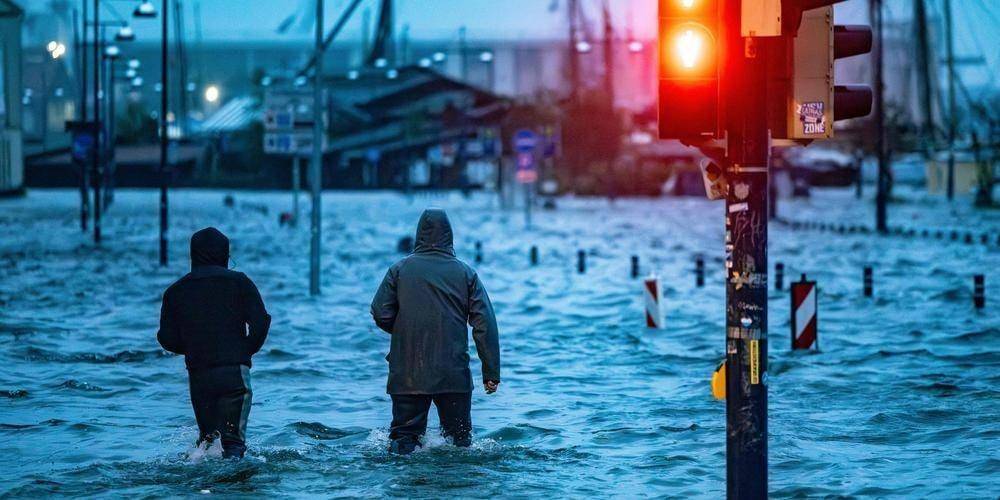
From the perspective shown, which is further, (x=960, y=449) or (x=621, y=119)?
(x=621, y=119)

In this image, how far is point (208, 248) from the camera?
9.77 meters

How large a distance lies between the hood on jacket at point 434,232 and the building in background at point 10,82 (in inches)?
2342

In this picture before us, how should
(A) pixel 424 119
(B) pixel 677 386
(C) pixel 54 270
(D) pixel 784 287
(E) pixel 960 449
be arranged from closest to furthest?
1. (E) pixel 960 449
2. (B) pixel 677 386
3. (D) pixel 784 287
4. (C) pixel 54 270
5. (A) pixel 424 119

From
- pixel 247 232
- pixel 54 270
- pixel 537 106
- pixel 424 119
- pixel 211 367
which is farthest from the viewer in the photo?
pixel 537 106

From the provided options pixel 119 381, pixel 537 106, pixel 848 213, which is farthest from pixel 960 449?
pixel 537 106

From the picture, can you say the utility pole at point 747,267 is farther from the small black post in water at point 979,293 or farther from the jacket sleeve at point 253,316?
the small black post in water at point 979,293

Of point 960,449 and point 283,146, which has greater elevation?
point 283,146

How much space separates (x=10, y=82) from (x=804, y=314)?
57.3m

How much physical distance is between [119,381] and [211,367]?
644cm

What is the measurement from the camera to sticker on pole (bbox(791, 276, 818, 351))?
16.6m

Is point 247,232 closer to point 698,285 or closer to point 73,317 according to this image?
point 698,285

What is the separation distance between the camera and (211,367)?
9727mm

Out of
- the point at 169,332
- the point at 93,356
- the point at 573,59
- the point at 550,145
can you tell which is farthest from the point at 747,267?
the point at 573,59

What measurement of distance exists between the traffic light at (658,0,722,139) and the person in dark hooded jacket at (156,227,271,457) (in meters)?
3.11
